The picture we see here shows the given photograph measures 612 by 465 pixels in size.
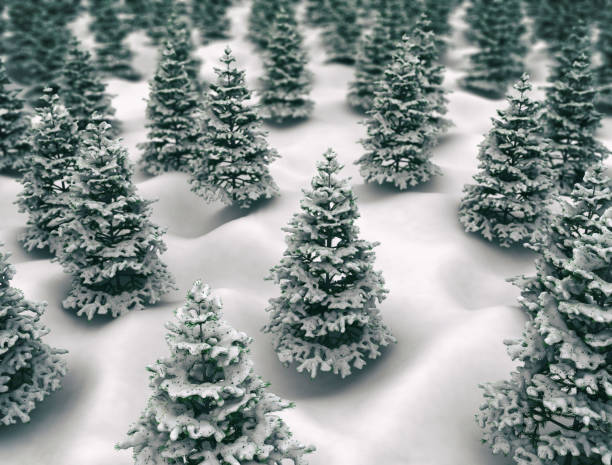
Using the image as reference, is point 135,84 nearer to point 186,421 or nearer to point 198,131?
point 198,131

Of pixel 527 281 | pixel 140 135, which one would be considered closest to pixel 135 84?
pixel 140 135

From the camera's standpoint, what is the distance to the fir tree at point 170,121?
2653 cm

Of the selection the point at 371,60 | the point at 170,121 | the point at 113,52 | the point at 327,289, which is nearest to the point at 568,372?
the point at 327,289

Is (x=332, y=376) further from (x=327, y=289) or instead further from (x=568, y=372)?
(x=568, y=372)

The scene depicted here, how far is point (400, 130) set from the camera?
80.8ft

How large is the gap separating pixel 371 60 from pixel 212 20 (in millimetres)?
20938

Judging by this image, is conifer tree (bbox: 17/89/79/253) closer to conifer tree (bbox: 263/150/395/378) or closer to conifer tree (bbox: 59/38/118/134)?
conifer tree (bbox: 59/38/118/134)

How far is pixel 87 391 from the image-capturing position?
1587 cm

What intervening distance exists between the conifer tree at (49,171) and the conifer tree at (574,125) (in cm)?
1960

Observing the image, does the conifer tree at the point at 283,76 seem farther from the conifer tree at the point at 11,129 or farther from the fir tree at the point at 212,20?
the fir tree at the point at 212,20

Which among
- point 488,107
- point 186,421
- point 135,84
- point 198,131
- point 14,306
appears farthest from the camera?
point 135,84

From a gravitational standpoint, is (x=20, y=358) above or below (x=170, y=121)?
above

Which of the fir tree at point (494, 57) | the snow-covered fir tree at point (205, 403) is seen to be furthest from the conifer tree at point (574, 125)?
the snow-covered fir tree at point (205, 403)

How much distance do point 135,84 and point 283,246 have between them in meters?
25.4
